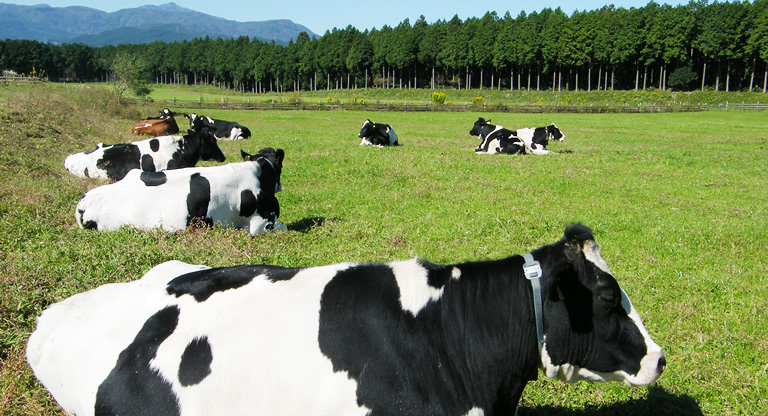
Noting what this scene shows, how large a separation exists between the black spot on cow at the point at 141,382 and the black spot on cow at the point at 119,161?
38.8ft

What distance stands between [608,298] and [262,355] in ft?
6.73

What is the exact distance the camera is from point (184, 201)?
340 inches

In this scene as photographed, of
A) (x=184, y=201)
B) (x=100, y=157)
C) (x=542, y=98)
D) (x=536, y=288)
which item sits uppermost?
(x=542, y=98)

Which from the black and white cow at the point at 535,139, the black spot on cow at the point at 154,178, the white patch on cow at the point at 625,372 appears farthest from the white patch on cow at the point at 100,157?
the black and white cow at the point at 535,139

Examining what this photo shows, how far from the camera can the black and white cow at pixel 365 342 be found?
305cm

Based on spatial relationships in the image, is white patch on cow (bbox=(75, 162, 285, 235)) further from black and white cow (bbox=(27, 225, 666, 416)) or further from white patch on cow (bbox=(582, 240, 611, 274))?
white patch on cow (bbox=(582, 240, 611, 274))

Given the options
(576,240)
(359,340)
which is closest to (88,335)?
(359,340)

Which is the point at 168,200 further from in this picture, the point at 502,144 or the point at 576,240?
the point at 502,144

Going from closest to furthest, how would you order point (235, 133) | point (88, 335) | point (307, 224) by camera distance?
1. point (88, 335)
2. point (307, 224)
3. point (235, 133)

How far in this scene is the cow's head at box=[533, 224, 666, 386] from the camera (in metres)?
3.27

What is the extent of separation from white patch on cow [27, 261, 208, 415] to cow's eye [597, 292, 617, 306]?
8.88 feet

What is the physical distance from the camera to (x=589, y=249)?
3318 mm

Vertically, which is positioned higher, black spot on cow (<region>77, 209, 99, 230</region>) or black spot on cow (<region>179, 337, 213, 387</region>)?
black spot on cow (<region>179, 337, 213, 387</region>)

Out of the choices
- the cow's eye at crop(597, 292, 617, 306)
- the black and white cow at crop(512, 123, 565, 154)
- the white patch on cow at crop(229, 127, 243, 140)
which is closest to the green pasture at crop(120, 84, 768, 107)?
the white patch on cow at crop(229, 127, 243, 140)
